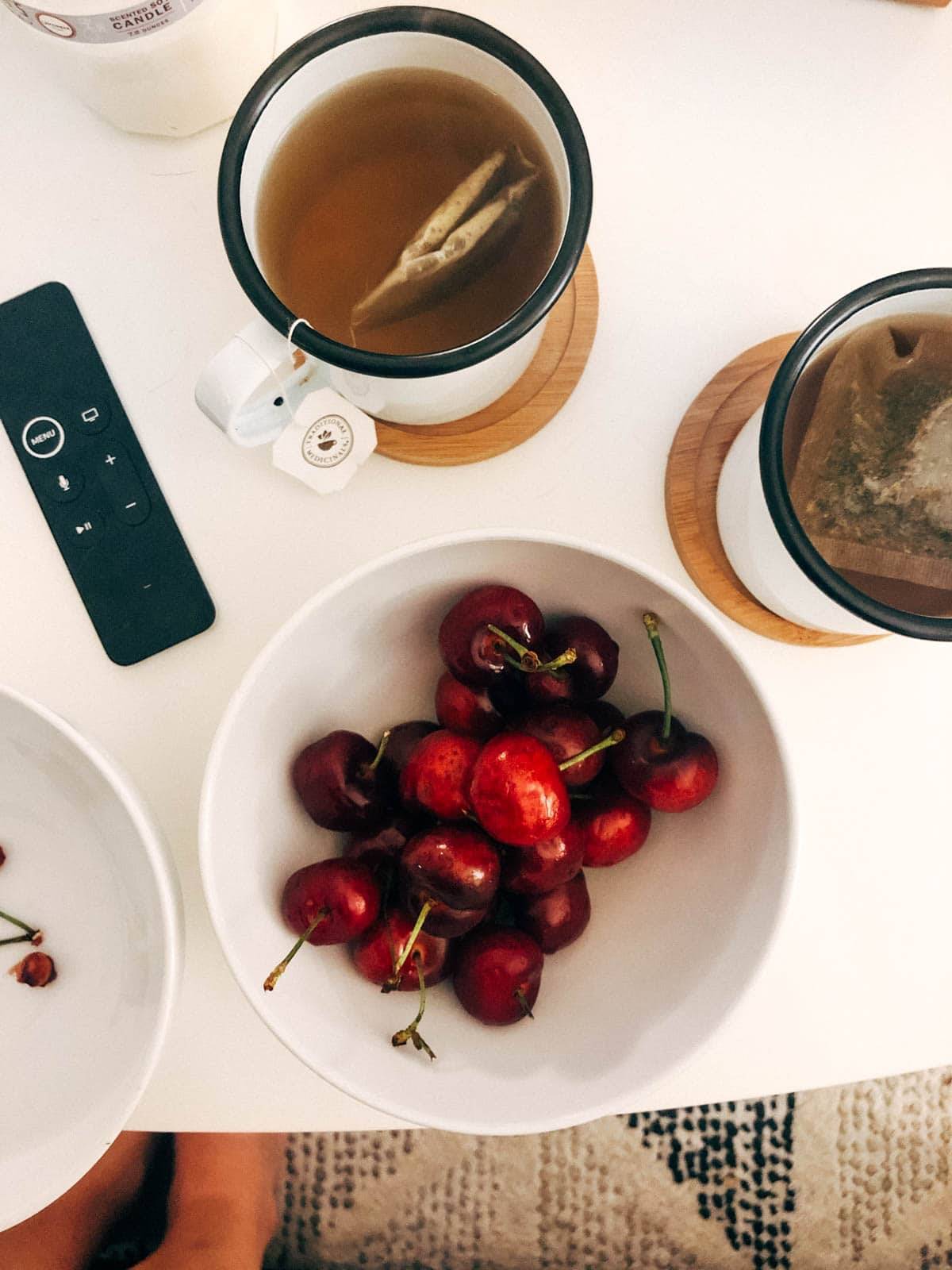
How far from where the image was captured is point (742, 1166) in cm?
126

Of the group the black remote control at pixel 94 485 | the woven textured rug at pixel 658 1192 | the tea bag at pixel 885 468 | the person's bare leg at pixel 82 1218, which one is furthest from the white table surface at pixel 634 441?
the woven textured rug at pixel 658 1192

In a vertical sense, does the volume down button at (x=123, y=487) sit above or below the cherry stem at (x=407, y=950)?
above

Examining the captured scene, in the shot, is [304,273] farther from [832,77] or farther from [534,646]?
[832,77]

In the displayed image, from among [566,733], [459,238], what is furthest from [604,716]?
[459,238]

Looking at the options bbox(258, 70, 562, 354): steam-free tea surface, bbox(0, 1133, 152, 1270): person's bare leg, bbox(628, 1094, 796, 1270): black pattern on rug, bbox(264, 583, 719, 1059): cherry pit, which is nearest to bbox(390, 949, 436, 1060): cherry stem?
bbox(264, 583, 719, 1059): cherry pit

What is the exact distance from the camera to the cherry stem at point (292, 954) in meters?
0.49

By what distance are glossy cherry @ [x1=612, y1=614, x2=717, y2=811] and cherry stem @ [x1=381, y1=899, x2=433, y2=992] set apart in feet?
0.48

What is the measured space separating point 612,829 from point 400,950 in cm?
14

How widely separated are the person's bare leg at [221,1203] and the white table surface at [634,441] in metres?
0.64

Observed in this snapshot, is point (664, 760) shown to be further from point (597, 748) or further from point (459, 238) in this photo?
point (459, 238)

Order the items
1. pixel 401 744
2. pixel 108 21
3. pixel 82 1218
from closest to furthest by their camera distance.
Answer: pixel 108 21, pixel 401 744, pixel 82 1218

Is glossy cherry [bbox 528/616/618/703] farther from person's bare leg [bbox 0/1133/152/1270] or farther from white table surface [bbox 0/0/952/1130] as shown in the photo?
person's bare leg [bbox 0/1133/152/1270]

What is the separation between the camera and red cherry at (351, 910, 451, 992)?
1.75ft

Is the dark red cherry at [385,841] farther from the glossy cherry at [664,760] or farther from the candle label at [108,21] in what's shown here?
the candle label at [108,21]
